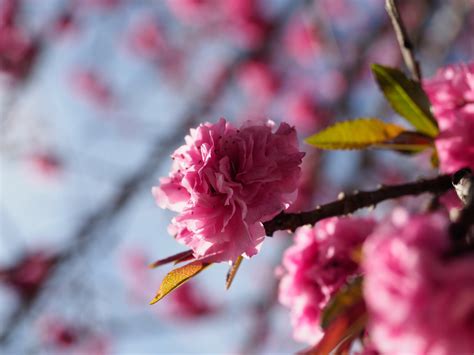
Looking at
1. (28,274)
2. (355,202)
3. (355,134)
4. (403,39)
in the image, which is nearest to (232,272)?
(355,202)

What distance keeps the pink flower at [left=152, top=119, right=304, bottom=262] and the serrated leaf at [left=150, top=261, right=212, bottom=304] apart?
0.03 meters

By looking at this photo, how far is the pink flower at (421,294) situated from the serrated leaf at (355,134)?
620 millimetres

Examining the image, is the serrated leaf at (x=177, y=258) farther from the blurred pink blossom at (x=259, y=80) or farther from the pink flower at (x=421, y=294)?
the blurred pink blossom at (x=259, y=80)

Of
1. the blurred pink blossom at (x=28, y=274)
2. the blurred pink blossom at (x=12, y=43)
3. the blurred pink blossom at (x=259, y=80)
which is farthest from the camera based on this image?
the blurred pink blossom at (x=259, y=80)

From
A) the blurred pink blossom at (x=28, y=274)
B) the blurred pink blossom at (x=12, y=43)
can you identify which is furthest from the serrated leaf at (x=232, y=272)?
the blurred pink blossom at (x=12, y=43)

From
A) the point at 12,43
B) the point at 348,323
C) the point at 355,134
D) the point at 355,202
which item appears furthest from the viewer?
the point at 12,43

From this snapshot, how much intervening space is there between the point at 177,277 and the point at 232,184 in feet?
0.67

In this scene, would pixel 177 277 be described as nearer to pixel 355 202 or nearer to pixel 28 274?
pixel 355 202

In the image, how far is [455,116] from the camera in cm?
113

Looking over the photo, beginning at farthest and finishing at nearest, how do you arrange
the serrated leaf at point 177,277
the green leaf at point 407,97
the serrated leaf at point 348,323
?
the green leaf at point 407,97 → the serrated leaf at point 177,277 → the serrated leaf at point 348,323

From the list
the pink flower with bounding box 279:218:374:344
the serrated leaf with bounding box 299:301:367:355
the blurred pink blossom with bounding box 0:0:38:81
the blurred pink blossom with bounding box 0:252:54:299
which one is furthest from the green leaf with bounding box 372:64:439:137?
the blurred pink blossom with bounding box 0:0:38:81

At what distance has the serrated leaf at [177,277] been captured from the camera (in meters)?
0.96

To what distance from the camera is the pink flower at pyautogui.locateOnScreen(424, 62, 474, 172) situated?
3.62ft

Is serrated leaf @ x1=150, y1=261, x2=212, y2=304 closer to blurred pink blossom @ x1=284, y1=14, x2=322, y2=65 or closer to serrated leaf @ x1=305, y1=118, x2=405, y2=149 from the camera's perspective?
serrated leaf @ x1=305, y1=118, x2=405, y2=149
